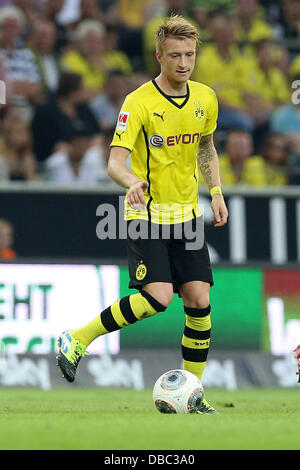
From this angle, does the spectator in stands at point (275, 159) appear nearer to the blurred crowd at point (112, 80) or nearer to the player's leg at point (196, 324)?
the blurred crowd at point (112, 80)

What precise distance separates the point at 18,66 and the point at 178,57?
21.9 feet

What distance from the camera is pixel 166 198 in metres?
6.89

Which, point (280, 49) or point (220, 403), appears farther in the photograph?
point (280, 49)

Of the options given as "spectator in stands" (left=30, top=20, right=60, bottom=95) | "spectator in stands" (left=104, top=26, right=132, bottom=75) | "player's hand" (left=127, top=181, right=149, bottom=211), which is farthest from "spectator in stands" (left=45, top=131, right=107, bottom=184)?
"player's hand" (left=127, top=181, right=149, bottom=211)

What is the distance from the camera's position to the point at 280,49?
1527 cm

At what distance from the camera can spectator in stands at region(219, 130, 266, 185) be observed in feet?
42.1

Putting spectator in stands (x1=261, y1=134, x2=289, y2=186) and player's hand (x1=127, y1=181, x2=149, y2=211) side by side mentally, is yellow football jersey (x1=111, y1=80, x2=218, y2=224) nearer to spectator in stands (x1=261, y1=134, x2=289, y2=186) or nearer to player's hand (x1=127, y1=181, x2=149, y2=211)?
player's hand (x1=127, y1=181, x2=149, y2=211)

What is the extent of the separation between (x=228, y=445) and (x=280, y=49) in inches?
442

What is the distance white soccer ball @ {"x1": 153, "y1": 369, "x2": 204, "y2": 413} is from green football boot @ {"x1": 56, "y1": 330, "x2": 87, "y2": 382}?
623mm

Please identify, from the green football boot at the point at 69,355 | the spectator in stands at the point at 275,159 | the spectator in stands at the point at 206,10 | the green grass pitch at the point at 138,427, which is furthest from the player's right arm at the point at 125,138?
the spectator in stands at the point at 206,10

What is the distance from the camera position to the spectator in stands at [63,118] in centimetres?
1246

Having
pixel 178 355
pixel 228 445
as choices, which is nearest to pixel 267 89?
pixel 178 355

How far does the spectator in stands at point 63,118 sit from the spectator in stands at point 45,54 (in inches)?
11.3

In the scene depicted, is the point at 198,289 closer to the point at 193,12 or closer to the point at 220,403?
the point at 220,403
